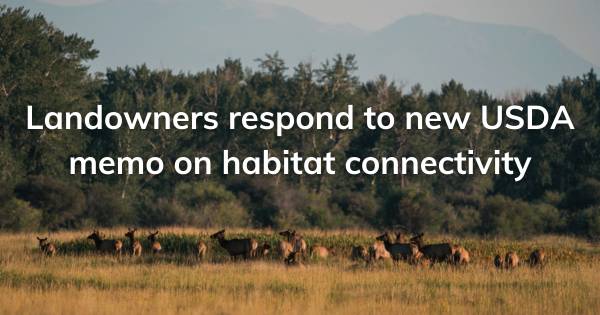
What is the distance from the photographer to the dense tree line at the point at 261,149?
6229 centimetres

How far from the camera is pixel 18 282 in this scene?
2684cm

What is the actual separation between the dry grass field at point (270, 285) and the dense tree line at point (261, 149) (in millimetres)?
24477

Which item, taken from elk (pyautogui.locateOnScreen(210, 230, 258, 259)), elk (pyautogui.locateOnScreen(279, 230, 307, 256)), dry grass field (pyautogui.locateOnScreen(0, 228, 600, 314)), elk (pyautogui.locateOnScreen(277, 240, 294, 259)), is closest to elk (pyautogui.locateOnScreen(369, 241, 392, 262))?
dry grass field (pyautogui.locateOnScreen(0, 228, 600, 314))

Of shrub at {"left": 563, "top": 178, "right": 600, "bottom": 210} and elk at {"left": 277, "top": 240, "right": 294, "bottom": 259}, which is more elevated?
shrub at {"left": 563, "top": 178, "right": 600, "bottom": 210}

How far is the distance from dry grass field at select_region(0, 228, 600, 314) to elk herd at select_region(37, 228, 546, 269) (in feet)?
1.30

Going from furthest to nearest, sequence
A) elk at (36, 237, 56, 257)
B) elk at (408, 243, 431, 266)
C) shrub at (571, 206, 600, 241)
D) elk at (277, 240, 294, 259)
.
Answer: shrub at (571, 206, 600, 241) < elk at (36, 237, 56, 257) < elk at (277, 240, 294, 259) < elk at (408, 243, 431, 266)

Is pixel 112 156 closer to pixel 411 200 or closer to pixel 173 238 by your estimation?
pixel 411 200

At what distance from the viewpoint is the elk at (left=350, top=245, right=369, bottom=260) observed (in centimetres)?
3284

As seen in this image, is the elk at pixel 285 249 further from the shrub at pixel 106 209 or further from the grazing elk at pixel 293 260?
the shrub at pixel 106 209

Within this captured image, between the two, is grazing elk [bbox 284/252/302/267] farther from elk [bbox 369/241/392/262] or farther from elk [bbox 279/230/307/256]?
elk [bbox 369/241/392/262]

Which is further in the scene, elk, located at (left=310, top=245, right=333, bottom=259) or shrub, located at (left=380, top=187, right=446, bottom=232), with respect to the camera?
shrub, located at (left=380, top=187, right=446, bottom=232)

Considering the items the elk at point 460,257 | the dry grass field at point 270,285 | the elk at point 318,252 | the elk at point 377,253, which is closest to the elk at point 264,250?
the dry grass field at point 270,285

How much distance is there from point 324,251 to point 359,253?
3.61ft

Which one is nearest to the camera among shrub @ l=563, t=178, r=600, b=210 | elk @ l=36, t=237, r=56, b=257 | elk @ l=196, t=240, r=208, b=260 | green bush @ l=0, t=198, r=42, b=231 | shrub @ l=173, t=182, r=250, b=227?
elk @ l=196, t=240, r=208, b=260
